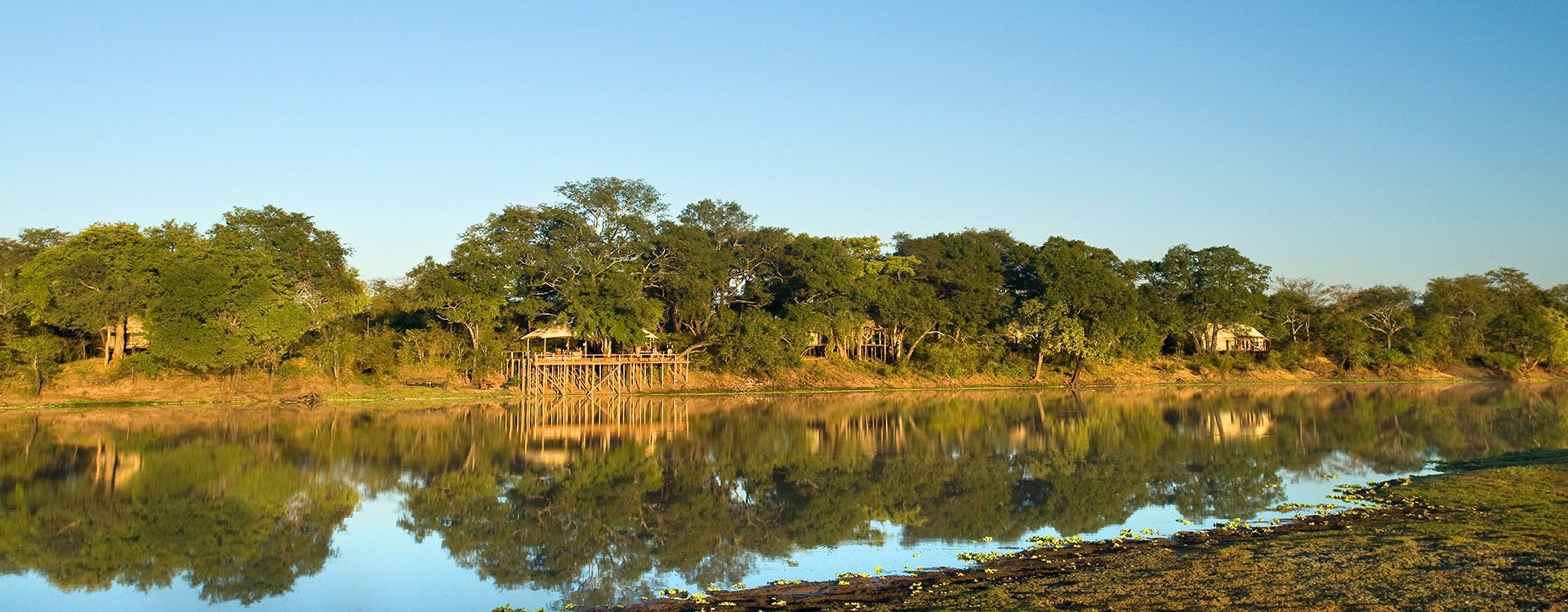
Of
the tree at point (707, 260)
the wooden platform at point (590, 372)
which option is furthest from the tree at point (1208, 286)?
the wooden platform at point (590, 372)

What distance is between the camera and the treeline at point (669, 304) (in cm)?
4234

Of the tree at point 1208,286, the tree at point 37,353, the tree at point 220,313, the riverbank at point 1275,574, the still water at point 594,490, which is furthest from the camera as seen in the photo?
the tree at point 1208,286

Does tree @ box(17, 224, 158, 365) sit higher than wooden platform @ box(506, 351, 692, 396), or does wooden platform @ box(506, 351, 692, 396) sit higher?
tree @ box(17, 224, 158, 365)

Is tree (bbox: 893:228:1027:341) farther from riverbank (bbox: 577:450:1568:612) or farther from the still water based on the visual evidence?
riverbank (bbox: 577:450:1568:612)

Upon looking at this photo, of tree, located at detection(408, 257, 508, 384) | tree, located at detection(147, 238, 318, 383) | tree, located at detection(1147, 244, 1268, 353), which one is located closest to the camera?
tree, located at detection(147, 238, 318, 383)

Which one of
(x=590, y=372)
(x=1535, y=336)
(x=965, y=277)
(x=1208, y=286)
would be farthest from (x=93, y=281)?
(x=1535, y=336)

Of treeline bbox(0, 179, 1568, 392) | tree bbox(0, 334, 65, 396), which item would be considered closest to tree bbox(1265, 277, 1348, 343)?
treeline bbox(0, 179, 1568, 392)

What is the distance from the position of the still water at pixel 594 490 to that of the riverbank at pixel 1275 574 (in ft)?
3.60

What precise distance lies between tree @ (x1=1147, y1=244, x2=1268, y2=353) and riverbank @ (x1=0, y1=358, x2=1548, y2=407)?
2.82m

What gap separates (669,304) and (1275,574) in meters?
45.1

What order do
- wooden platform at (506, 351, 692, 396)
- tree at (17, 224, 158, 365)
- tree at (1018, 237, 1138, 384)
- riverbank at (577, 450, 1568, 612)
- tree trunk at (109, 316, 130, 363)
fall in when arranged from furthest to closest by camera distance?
1. tree at (1018, 237, 1138, 384)
2. wooden platform at (506, 351, 692, 396)
3. tree trunk at (109, 316, 130, 363)
4. tree at (17, 224, 158, 365)
5. riverbank at (577, 450, 1568, 612)

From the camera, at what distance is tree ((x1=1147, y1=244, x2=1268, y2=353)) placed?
6056cm

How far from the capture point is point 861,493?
1881cm

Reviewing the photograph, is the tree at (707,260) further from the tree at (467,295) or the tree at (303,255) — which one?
the tree at (303,255)
